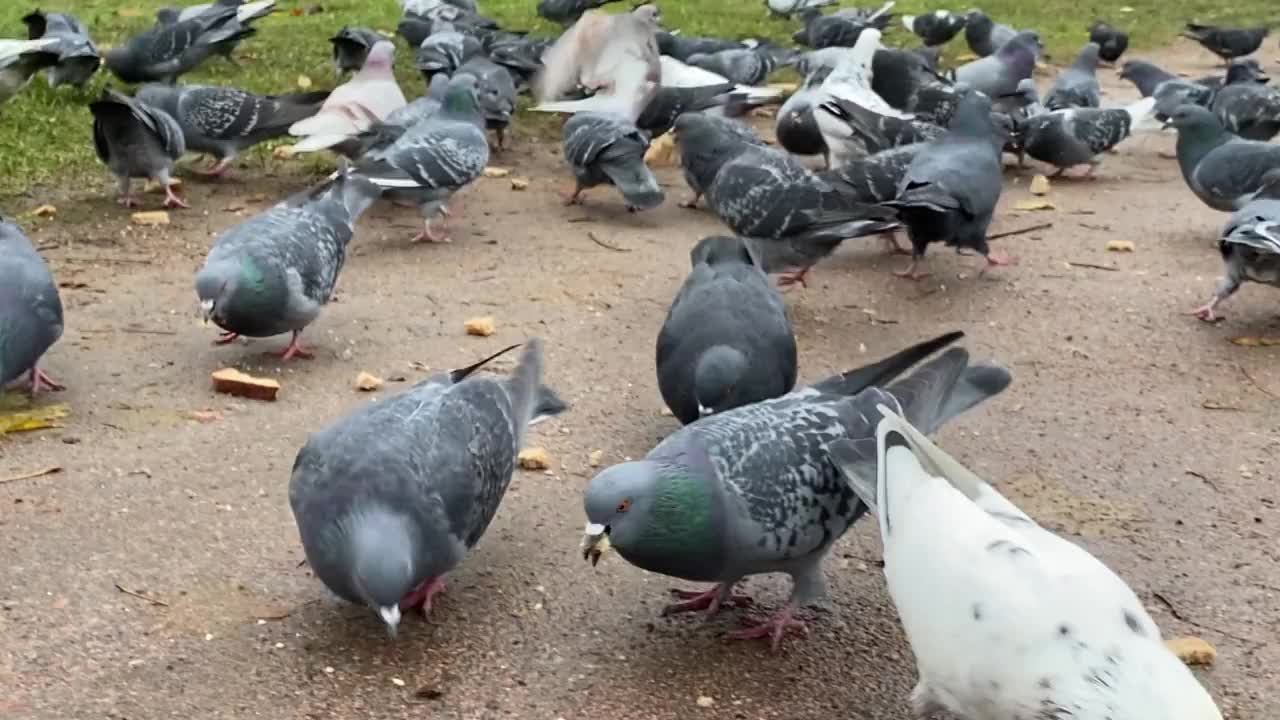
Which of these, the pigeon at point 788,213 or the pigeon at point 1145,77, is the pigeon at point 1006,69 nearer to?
the pigeon at point 1145,77

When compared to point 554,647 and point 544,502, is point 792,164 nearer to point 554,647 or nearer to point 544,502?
point 544,502

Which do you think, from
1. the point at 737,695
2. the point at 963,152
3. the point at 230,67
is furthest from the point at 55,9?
the point at 737,695

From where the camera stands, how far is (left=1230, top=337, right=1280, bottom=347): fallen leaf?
573 centimetres

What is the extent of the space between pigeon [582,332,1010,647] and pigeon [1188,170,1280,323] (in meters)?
2.69

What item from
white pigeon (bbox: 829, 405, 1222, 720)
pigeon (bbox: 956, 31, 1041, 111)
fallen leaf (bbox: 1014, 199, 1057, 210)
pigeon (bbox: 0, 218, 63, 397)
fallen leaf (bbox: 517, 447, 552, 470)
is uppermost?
white pigeon (bbox: 829, 405, 1222, 720)

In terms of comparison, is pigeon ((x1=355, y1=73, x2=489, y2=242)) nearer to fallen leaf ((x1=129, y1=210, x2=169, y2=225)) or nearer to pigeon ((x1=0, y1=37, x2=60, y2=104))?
fallen leaf ((x1=129, y1=210, x2=169, y2=225))

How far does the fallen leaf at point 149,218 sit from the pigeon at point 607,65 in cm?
277

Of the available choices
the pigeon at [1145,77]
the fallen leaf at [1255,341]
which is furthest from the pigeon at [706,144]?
the pigeon at [1145,77]

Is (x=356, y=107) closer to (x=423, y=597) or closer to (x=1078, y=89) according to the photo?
(x=423, y=597)

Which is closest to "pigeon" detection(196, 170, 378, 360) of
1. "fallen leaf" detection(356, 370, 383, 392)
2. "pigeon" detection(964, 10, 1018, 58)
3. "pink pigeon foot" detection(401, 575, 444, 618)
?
"fallen leaf" detection(356, 370, 383, 392)

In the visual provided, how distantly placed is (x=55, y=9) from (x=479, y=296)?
426 inches

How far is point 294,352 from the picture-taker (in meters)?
5.46

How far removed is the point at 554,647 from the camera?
11.1 feet

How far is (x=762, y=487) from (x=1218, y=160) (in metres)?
5.26
